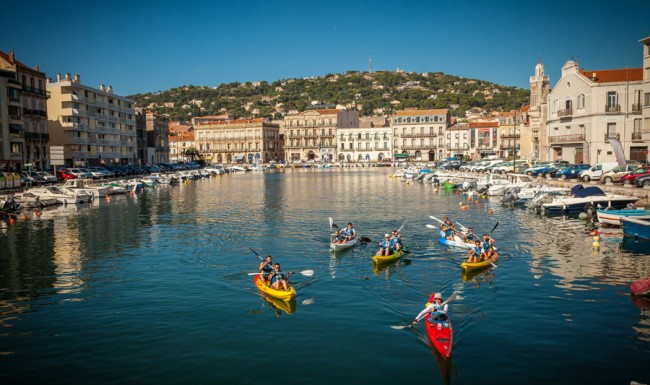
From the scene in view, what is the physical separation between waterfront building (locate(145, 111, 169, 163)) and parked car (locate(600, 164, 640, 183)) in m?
104

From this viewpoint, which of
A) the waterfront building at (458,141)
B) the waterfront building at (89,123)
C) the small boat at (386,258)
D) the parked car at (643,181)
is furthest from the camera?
the waterfront building at (458,141)

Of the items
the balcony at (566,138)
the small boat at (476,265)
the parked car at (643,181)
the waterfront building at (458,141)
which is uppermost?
the waterfront building at (458,141)

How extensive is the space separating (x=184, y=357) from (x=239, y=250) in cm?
1550

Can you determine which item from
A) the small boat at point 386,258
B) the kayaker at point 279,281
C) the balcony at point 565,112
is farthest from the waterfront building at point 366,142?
the kayaker at point 279,281

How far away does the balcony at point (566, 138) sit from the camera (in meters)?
64.7

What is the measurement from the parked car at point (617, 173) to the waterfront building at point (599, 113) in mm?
9736

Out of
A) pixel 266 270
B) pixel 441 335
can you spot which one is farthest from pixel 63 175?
pixel 441 335

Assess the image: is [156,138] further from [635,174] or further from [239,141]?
[635,174]

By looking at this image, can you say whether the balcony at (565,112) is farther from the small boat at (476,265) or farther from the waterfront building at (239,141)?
A: the waterfront building at (239,141)

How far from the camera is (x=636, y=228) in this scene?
31.0 m

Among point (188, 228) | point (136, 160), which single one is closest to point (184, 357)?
point (188, 228)

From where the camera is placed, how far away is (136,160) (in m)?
117

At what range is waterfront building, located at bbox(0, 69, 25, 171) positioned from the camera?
211 ft

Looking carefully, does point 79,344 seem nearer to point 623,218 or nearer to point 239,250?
point 239,250
